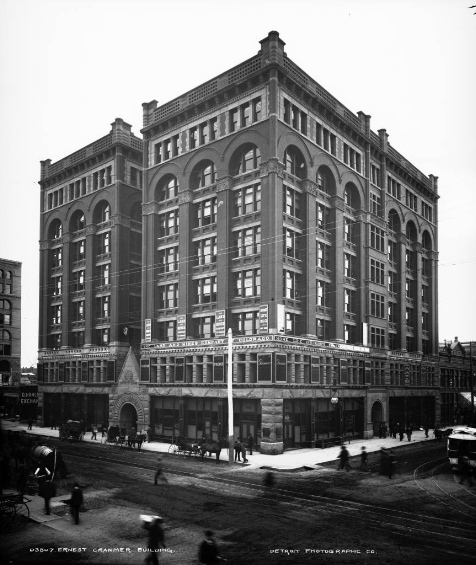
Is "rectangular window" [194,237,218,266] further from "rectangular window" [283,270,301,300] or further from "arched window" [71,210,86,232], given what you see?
"arched window" [71,210,86,232]

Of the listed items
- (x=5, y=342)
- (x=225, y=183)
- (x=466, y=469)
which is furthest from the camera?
(x=5, y=342)

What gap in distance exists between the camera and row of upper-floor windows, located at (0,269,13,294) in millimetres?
94125

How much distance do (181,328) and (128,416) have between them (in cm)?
1245

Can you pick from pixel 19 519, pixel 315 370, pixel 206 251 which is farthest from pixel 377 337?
pixel 19 519

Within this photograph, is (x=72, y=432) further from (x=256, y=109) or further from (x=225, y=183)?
(x=256, y=109)

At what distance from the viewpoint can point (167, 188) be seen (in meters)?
54.8

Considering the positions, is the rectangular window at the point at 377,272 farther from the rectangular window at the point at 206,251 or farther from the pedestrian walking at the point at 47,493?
the pedestrian walking at the point at 47,493

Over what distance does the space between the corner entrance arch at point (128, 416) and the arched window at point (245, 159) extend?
2544cm

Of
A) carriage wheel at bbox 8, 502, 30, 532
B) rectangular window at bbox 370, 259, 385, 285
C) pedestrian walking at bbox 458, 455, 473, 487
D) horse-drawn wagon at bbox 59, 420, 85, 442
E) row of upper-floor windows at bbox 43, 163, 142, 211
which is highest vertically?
row of upper-floor windows at bbox 43, 163, 142, 211

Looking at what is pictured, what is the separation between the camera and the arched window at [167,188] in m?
53.9

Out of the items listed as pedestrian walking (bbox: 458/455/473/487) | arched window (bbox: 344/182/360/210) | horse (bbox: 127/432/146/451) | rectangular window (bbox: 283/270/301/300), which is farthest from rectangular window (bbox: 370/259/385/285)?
horse (bbox: 127/432/146/451)

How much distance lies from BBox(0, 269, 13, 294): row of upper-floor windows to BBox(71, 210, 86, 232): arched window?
3403 cm

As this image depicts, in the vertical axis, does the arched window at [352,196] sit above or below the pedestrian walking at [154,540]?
above
